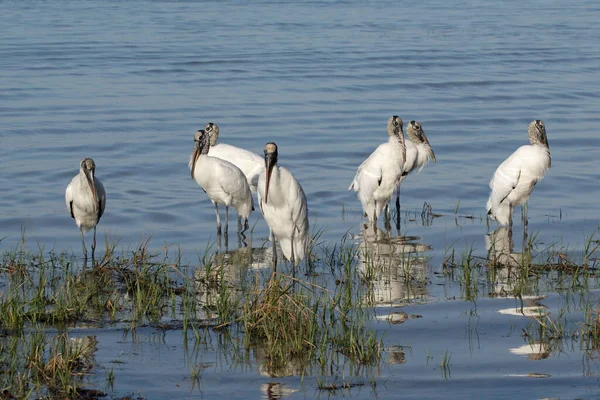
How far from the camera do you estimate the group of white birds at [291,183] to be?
9.14 m

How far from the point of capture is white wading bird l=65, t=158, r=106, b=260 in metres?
9.95

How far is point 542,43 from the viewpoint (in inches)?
1139

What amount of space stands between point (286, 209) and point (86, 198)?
2094mm

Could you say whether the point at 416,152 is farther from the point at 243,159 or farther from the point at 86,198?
the point at 86,198

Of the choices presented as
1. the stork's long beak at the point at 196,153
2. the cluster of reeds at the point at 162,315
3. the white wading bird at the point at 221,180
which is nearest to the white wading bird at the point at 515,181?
the white wading bird at the point at 221,180

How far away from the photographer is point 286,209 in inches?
358

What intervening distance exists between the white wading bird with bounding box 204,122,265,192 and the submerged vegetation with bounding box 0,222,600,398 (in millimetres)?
2720

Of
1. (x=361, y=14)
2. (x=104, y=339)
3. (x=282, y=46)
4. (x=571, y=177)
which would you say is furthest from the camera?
(x=361, y=14)

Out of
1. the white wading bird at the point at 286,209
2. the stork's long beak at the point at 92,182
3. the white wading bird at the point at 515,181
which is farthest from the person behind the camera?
the white wading bird at the point at 515,181

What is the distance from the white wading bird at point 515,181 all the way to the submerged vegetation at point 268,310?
1.65 m

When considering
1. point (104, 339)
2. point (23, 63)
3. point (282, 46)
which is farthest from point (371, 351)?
point (282, 46)

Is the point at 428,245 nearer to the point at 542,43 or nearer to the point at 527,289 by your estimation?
the point at 527,289

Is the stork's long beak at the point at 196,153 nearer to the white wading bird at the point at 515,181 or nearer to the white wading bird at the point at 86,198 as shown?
the white wading bird at the point at 86,198

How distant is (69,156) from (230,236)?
14.9ft
